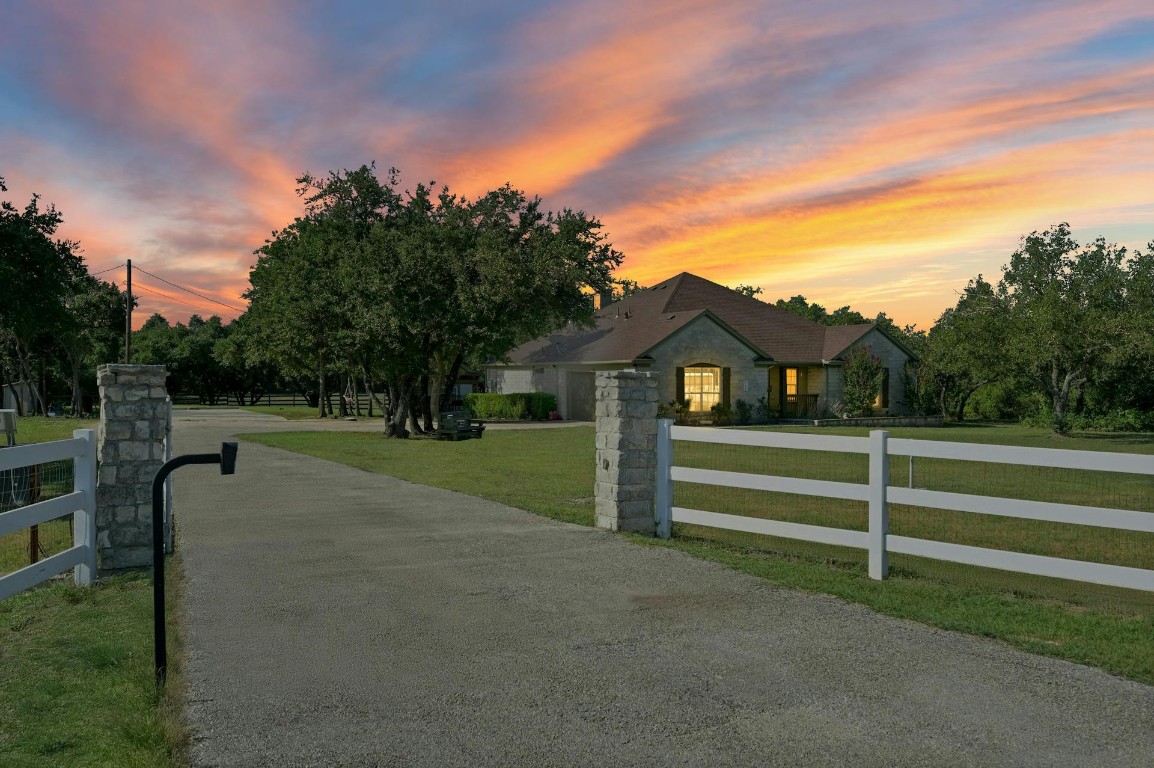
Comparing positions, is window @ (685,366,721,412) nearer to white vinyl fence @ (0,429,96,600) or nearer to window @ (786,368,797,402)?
window @ (786,368,797,402)

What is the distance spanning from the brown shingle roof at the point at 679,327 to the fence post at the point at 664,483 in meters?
27.8

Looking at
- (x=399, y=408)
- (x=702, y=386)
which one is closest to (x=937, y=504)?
(x=399, y=408)

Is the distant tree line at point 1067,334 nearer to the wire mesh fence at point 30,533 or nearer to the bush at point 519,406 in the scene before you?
the bush at point 519,406

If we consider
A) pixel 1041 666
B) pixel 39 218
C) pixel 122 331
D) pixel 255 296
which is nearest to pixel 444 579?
pixel 1041 666

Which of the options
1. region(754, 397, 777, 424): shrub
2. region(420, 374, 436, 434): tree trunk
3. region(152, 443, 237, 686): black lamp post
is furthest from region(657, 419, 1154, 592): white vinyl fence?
region(754, 397, 777, 424): shrub

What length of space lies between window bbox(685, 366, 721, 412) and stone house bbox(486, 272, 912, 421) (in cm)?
5

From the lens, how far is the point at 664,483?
1047cm

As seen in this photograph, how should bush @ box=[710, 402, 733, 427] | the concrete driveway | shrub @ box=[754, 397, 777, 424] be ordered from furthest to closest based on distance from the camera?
shrub @ box=[754, 397, 777, 424], bush @ box=[710, 402, 733, 427], the concrete driveway

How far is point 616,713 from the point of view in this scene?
15.7 feet

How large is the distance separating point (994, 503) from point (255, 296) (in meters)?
49.8

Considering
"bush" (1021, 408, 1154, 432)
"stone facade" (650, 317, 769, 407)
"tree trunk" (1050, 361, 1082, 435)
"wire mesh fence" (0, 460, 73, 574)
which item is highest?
"stone facade" (650, 317, 769, 407)

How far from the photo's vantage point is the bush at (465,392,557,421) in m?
42.5

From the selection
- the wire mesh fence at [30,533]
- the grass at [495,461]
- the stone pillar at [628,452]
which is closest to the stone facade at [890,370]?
the grass at [495,461]

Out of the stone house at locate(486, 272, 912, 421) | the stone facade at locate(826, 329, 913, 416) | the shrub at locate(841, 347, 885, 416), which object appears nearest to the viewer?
the stone house at locate(486, 272, 912, 421)
